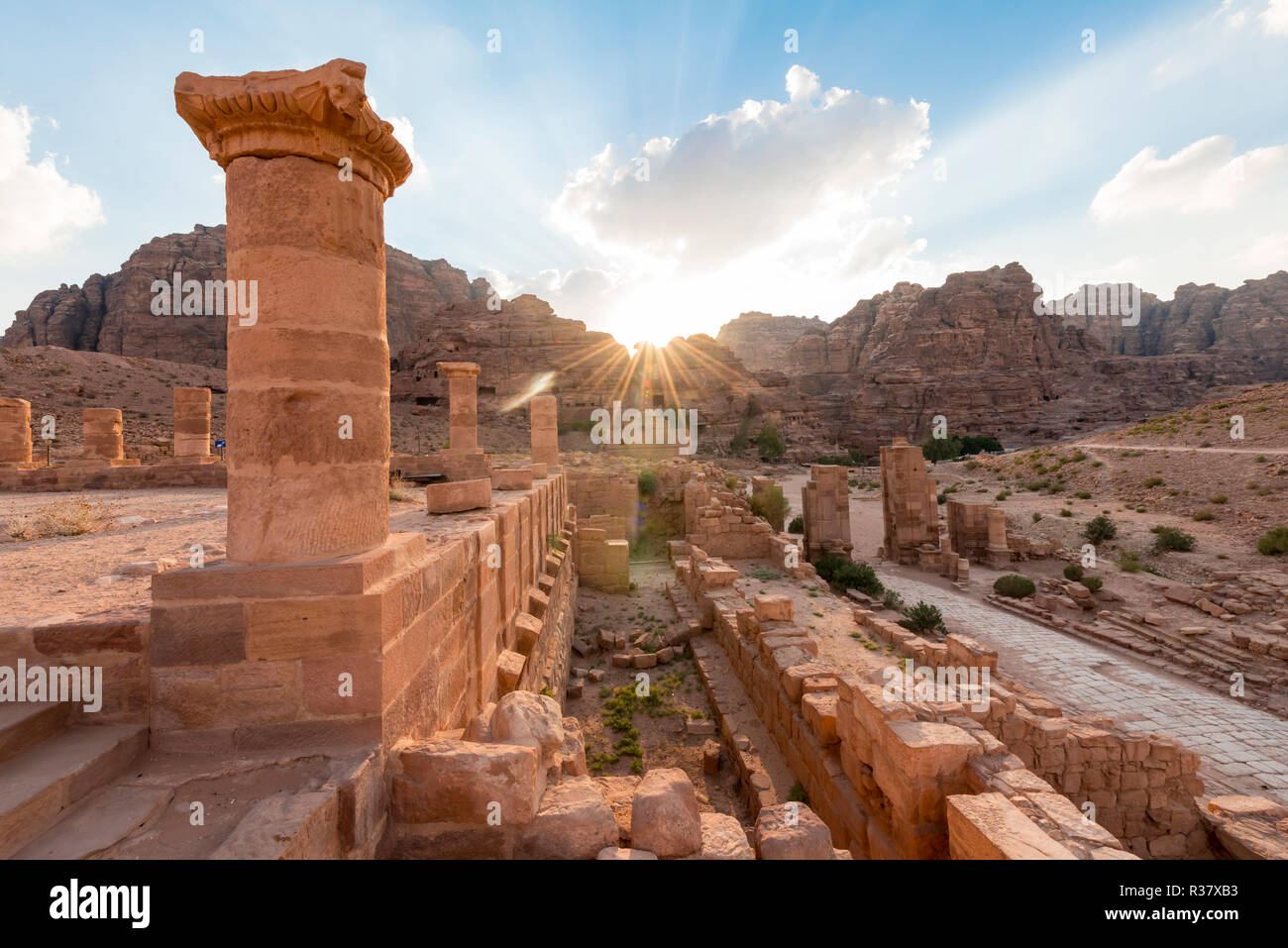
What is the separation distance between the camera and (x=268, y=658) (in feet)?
8.42

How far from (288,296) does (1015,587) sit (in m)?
18.6

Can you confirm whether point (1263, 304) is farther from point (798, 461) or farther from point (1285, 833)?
point (1285, 833)

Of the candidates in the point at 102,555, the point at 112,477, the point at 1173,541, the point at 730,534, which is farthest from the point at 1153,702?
the point at 112,477

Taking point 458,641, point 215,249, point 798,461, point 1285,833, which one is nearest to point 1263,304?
point 798,461

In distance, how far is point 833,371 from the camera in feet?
283

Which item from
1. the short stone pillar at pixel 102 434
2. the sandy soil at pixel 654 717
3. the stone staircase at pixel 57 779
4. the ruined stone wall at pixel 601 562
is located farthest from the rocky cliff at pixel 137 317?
the stone staircase at pixel 57 779

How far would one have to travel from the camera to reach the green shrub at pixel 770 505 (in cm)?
2116

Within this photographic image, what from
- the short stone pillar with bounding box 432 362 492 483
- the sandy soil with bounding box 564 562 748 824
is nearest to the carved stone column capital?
the sandy soil with bounding box 564 562 748 824

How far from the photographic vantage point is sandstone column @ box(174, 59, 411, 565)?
2.78 meters

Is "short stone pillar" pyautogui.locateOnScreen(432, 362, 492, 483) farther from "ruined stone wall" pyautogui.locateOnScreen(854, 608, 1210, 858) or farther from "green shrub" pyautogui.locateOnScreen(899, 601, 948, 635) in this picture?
"ruined stone wall" pyautogui.locateOnScreen(854, 608, 1210, 858)

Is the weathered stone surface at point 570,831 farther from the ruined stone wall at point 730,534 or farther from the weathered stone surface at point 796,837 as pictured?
the ruined stone wall at point 730,534

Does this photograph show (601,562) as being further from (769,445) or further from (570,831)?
(769,445)

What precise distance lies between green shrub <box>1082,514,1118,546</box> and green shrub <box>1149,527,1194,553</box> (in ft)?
4.79
